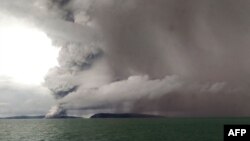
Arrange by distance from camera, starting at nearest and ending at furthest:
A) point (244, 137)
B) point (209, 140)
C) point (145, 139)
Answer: point (244, 137), point (209, 140), point (145, 139)

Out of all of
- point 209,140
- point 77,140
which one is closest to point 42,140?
point 77,140

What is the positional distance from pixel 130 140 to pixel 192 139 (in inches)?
825

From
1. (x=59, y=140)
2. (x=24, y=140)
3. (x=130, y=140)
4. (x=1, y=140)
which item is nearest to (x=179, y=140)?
(x=130, y=140)

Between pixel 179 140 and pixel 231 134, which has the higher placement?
pixel 231 134

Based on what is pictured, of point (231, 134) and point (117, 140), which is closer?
point (231, 134)

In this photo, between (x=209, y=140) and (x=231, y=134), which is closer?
(x=231, y=134)

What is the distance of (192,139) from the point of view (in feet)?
338

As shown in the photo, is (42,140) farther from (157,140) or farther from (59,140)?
(157,140)

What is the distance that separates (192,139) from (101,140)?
98.2 feet

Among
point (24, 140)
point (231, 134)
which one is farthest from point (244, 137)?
point (24, 140)

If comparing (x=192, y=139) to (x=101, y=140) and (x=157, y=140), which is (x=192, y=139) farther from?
(x=101, y=140)

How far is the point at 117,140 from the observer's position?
99.6 meters

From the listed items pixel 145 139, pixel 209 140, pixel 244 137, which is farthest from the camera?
pixel 145 139

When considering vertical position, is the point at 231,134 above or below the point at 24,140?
above
